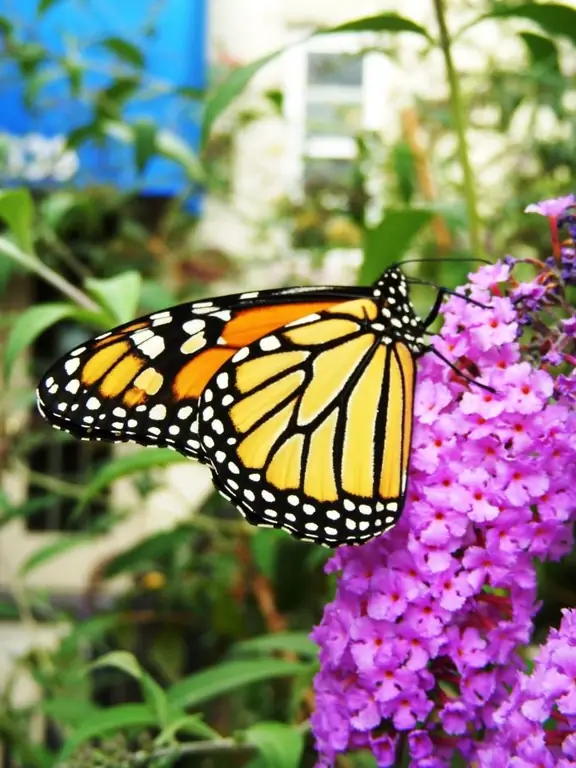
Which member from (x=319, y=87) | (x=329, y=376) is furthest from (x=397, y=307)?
(x=319, y=87)

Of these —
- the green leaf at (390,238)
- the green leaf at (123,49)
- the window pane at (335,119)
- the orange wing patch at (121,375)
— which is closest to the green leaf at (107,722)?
the orange wing patch at (121,375)

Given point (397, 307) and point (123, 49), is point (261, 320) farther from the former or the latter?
point (123, 49)

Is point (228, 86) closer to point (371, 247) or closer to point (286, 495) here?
point (371, 247)

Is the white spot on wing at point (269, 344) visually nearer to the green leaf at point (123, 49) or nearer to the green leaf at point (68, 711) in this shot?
the green leaf at point (68, 711)

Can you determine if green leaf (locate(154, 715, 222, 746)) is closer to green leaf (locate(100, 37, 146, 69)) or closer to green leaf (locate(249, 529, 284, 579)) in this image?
green leaf (locate(249, 529, 284, 579))

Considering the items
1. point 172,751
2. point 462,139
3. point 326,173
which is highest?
point 326,173

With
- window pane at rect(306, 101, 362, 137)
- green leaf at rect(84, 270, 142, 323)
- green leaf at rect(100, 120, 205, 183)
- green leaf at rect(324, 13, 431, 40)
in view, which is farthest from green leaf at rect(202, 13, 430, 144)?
window pane at rect(306, 101, 362, 137)
